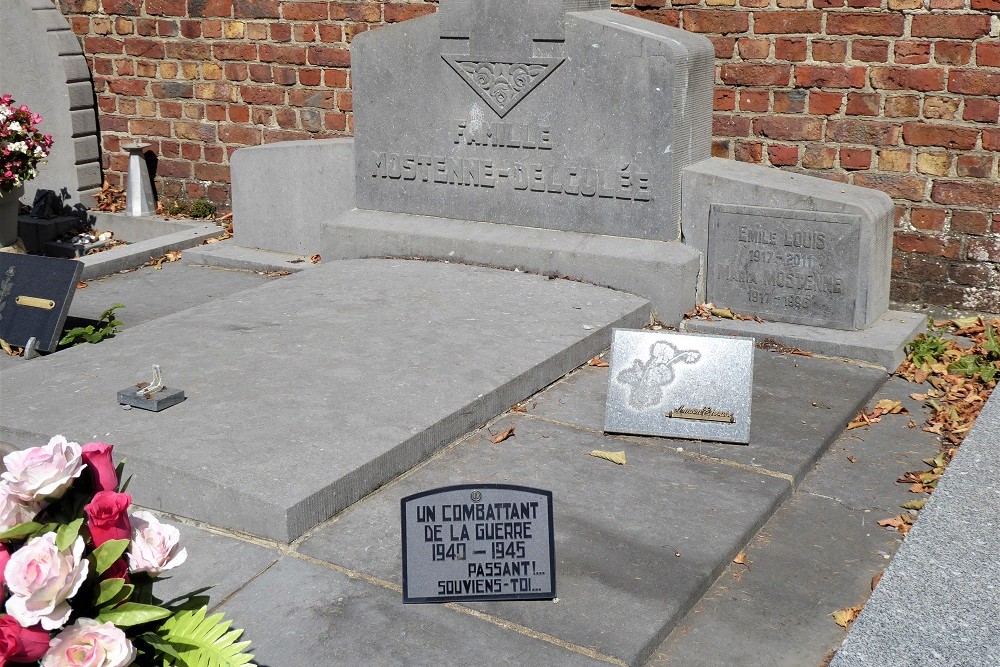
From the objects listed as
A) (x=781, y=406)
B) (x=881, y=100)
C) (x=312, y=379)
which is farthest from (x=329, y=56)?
(x=781, y=406)

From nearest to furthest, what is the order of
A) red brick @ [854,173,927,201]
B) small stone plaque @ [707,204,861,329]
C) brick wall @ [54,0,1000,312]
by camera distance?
small stone plaque @ [707,204,861,329] < brick wall @ [54,0,1000,312] < red brick @ [854,173,927,201]

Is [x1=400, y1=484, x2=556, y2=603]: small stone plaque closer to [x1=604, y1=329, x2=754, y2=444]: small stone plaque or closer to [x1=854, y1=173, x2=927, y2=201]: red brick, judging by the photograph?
[x1=604, y1=329, x2=754, y2=444]: small stone plaque

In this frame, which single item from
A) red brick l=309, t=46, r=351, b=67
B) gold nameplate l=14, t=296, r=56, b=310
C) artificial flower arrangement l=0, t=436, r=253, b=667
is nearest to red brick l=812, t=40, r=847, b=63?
A: red brick l=309, t=46, r=351, b=67

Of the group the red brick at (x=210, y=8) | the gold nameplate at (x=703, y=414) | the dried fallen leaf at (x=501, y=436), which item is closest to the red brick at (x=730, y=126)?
the gold nameplate at (x=703, y=414)

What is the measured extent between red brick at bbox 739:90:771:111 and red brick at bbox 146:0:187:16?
14.9ft

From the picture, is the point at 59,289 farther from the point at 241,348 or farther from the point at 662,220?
the point at 662,220

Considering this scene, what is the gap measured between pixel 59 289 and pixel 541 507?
3.38m

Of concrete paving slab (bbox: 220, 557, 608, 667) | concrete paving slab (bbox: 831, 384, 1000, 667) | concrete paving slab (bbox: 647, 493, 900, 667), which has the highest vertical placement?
concrete paving slab (bbox: 831, 384, 1000, 667)

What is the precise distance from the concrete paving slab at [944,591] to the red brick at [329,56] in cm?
550

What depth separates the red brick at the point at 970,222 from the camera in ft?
19.8

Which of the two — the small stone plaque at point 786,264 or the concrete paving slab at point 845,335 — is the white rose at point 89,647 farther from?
the small stone plaque at point 786,264

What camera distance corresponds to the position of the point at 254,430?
4086mm

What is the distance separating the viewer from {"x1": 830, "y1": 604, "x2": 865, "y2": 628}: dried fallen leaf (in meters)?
3.16

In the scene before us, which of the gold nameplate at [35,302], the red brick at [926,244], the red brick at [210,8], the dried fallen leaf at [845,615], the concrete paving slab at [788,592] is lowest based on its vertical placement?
the concrete paving slab at [788,592]
